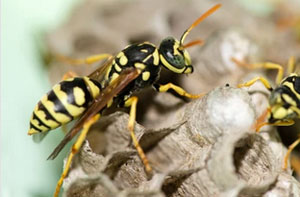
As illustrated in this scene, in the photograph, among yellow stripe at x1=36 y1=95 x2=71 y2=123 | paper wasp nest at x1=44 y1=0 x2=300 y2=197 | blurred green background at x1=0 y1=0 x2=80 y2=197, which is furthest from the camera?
blurred green background at x1=0 y1=0 x2=80 y2=197

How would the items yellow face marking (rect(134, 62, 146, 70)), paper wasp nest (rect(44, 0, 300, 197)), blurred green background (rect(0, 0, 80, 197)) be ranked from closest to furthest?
1. paper wasp nest (rect(44, 0, 300, 197))
2. yellow face marking (rect(134, 62, 146, 70))
3. blurred green background (rect(0, 0, 80, 197))

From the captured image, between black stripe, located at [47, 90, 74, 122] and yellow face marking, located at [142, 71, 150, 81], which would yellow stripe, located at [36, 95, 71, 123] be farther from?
yellow face marking, located at [142, 71, 150, 81]

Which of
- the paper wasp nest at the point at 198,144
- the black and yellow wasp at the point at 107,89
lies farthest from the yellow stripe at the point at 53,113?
the paper wasp nest at the point at 198,144

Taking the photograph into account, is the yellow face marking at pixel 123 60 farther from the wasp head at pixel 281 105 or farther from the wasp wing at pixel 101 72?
the wasp head at pixel 281 105

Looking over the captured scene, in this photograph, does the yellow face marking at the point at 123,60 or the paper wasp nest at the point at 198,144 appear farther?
the yellow face marking at the point at 123,60

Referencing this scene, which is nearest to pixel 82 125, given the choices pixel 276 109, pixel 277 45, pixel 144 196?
pixel 144 196

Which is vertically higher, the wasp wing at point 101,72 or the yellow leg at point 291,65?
the wasp wing at point 101,72

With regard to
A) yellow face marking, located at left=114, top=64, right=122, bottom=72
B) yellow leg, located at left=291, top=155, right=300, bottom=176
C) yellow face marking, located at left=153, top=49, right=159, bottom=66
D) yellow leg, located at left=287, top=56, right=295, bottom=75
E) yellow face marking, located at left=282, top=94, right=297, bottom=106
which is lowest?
yellow leg, located at left=291, top=155, right=300, bottom=176

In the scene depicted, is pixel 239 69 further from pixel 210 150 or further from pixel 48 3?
pixel 48 3

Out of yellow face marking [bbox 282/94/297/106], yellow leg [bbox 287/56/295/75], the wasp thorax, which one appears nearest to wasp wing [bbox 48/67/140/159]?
the wasp thorax
